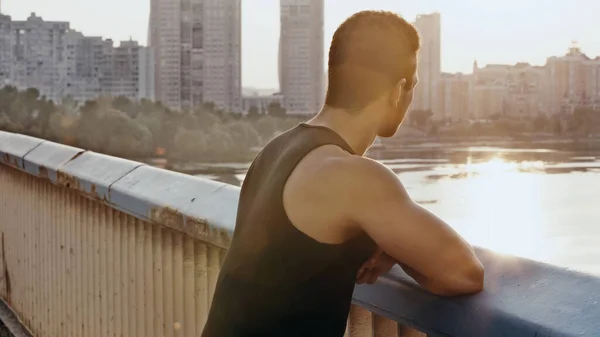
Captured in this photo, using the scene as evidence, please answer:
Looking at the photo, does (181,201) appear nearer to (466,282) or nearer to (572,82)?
(466,282)

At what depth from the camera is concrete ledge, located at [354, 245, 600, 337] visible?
945 mm

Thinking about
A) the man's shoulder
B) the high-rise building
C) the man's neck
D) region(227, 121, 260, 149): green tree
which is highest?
the high-rise building

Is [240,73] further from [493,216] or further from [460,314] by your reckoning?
[460,314]

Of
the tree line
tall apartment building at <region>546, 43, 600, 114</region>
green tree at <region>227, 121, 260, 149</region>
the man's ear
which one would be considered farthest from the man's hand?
tall apartment building at <region>546, 43, 600, 114</region>

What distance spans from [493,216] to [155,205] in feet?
239

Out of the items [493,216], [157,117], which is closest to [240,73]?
[157,117]

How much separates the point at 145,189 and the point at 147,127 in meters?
62.9

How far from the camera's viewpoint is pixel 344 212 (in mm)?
1138

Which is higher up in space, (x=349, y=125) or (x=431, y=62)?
(x=431, y=62)

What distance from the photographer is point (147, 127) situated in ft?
210

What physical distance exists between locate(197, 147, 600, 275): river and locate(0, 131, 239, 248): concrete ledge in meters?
57.1

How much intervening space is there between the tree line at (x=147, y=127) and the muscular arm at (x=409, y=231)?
178 ft

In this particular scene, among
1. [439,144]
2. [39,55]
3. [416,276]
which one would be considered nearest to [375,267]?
[416,276]

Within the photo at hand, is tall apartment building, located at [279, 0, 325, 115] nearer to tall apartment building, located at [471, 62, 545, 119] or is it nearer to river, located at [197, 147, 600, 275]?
river, located at [197, 147, 600, 275]
